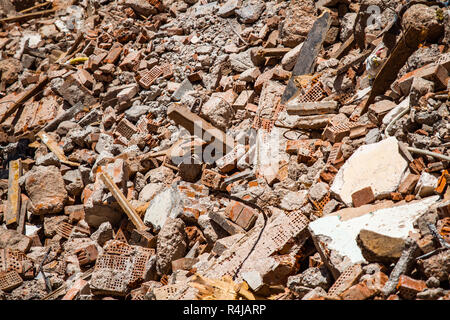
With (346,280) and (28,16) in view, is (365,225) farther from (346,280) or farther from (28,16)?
(28,16)

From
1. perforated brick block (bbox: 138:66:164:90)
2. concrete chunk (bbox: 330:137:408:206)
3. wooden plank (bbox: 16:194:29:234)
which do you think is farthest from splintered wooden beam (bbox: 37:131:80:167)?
concrete chunk (bbox: 330:137:408:206)

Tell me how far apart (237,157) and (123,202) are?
72.2 inches

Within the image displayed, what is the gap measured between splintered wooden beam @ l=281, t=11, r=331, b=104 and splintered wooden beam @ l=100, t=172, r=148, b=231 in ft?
9.23

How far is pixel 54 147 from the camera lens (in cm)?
832

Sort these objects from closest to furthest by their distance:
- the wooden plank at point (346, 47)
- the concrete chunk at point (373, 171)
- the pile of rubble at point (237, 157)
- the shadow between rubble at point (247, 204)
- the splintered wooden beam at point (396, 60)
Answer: the pile of rubble at point (237, 157) < the concrete chunk at point (373, 171) < the shadow between rubble at point (247, 204) < the splintered wooden beam at point (396, 60) < the wooden plank at point (346, 47)

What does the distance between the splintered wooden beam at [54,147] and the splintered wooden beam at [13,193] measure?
68cm

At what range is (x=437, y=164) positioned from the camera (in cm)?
369

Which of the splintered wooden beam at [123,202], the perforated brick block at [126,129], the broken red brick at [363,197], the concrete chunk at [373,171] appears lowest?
the splintered wooden beam at [123,202]

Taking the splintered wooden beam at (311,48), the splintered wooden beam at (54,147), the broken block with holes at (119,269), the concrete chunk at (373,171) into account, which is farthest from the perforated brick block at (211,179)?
the splintered wooden beam at (54,147)

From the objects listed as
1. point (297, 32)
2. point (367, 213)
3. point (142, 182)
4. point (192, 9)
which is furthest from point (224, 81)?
point (367, 213)

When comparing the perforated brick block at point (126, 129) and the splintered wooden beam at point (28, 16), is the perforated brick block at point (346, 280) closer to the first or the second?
the perforated brick block at point (126, 129)

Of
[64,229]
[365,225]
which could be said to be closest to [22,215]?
[64,229]

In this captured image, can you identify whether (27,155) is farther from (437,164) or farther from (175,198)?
(437,164)

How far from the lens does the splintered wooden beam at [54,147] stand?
306 inches
